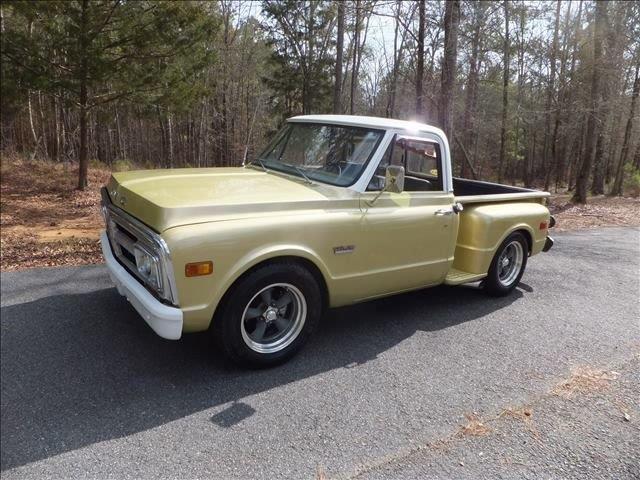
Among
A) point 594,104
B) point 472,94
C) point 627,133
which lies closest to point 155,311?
point 594,104

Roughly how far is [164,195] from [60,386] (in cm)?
151

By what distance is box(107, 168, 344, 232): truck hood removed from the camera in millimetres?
3055

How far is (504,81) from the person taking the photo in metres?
23.3

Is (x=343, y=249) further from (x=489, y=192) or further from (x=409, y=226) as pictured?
(x=489, y=192)

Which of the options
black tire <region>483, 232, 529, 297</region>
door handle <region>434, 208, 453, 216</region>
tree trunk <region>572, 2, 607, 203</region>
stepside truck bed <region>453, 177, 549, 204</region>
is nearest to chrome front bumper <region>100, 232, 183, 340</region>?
door handle <region>434, 208, 453, 216</region>

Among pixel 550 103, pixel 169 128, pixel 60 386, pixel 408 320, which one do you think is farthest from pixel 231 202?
pixel 550 103

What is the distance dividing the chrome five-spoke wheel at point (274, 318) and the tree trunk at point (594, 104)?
14.0m

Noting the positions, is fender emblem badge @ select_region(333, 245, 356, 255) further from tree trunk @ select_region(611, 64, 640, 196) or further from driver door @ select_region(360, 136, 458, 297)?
tree trunk @ select_region(611, 64, 640, 196)

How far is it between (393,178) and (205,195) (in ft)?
5.00

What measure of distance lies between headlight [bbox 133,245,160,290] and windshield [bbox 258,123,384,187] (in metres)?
1.55

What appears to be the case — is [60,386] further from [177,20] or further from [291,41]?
[291,41]

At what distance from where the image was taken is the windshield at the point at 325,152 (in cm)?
398

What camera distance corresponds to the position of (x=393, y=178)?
3.74 m

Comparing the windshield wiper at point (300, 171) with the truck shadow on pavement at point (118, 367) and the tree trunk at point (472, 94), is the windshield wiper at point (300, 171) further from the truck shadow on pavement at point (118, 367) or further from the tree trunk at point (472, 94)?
the tree trunk at point (472, 94)
